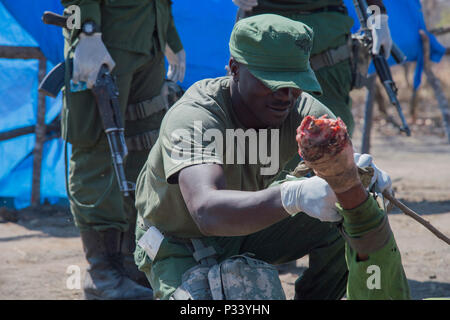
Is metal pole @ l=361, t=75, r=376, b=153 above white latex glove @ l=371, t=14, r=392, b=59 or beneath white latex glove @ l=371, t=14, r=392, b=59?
beneath

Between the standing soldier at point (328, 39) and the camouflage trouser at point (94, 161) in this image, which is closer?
the camouflage trouser at point (94, 161)

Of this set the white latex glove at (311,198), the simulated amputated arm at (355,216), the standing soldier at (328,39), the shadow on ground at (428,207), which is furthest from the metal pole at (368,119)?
the white latex glove at (311,198)

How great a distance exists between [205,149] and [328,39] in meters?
1.71

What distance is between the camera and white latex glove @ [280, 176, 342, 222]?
6.02 feet

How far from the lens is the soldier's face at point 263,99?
2264 mm

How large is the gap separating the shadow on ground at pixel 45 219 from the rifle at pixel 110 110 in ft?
4.42

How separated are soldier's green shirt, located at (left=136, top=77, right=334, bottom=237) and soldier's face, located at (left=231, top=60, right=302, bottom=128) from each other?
80 mm

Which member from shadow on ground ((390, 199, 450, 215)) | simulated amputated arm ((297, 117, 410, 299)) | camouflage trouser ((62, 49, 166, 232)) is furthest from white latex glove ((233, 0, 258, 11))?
shadow on ground ((390, 199, 450, 215))

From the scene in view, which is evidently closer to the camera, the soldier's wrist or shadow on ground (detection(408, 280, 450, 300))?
the soldier's wrist

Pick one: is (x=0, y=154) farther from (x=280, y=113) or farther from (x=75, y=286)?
(x=280, y=113)

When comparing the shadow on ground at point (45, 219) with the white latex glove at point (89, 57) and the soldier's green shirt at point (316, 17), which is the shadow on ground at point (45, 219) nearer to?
the white latex glove at point (89, 57)

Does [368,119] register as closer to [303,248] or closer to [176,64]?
[176,64]

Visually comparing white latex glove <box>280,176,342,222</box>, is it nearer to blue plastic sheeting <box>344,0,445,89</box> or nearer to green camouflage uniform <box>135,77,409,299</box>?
green camouflage uniform <box>135,77,409,299</box>
